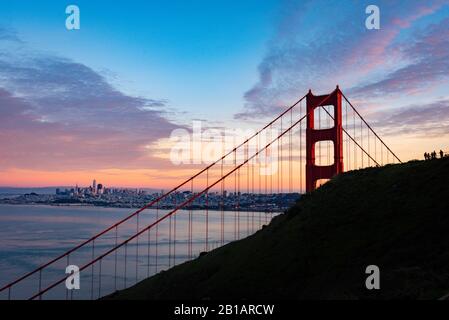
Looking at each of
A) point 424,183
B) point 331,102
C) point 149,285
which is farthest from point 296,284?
point 331,102

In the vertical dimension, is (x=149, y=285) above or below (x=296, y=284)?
below

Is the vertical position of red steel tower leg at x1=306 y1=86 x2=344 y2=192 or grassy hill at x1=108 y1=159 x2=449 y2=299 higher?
red steel tower leg at x1=306 y1=86 x2=344 y2=192

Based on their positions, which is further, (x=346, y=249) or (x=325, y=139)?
(x=325, y=139)

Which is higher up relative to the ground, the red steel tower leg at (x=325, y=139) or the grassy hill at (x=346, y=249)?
the red steel tower leg at (x=325, y=139)

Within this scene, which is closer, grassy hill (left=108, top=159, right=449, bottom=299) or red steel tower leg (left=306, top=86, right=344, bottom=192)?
grassy hill (left=108, top=159, right=449, bottom=299)

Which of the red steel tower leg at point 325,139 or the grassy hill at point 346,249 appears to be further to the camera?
the red steel tower leg at point 325,139

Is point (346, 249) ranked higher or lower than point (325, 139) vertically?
lower
